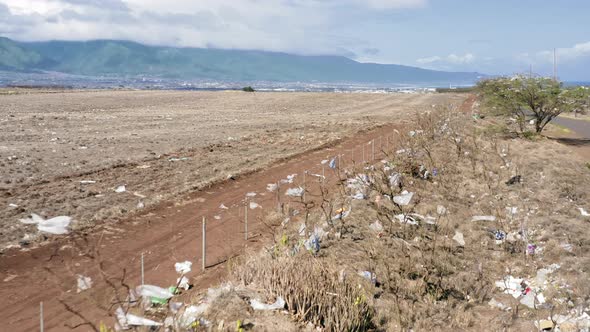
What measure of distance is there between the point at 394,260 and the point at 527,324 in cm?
208

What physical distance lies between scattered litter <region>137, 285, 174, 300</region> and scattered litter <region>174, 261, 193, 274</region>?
848mm

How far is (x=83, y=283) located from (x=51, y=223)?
300 cm

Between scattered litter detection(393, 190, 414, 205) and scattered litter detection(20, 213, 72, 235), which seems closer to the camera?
scattered litter detection(20, 213, 72, 235)

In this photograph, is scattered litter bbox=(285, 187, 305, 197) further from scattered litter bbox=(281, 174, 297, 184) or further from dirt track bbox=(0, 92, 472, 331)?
scattered litter bbox=(281, 174, 297, 184)

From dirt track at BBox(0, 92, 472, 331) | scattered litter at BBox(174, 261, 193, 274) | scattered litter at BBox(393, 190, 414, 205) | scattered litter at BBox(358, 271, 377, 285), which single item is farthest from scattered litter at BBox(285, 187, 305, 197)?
scattered litter at BBox(358, 271, 377, 285)

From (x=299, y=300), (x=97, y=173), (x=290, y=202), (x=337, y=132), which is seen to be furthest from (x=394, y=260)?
(x=337, y=132)

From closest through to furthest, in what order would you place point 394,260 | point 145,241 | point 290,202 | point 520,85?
point 394,260, point 145,241, point 290,202, point 520,85

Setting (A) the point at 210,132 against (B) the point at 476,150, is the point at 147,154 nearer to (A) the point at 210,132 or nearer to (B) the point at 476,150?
(A) the point at 210,132

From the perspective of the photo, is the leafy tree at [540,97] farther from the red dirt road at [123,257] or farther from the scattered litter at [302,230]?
the scattered litter at [302,230]

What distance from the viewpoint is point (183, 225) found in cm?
947

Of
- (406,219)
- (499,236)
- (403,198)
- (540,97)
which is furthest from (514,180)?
(540,97)

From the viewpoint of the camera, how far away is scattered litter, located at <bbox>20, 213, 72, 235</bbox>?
28.8ft

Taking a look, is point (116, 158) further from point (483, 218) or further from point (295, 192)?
point (483, 218)

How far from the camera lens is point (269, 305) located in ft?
17.2
